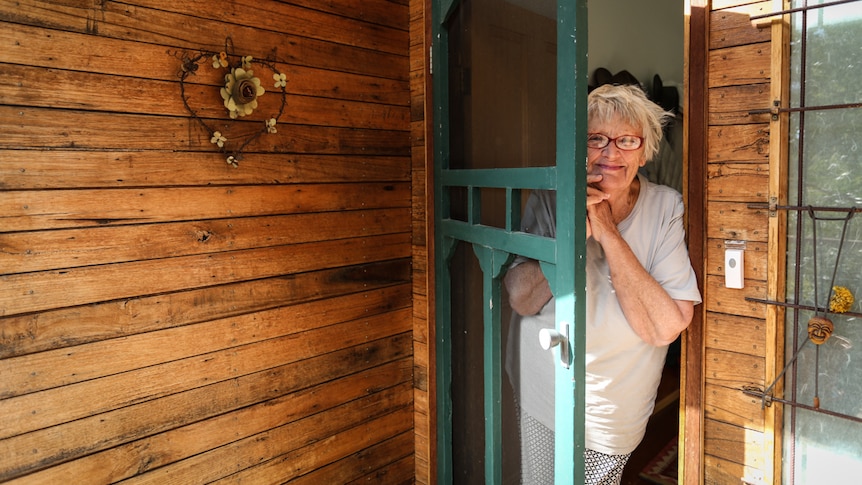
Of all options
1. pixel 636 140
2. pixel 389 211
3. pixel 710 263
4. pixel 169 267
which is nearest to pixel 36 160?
pixel 169 267

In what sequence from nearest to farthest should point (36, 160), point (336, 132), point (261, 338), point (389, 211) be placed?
point (36, 160) → point (261, 338) → point (336, 132) → point (389, 211)

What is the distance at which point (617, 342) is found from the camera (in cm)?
179

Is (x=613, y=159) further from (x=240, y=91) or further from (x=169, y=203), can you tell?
(x=169, y=203)

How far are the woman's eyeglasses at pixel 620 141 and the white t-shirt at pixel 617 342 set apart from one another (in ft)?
0.57

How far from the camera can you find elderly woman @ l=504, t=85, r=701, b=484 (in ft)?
5.50

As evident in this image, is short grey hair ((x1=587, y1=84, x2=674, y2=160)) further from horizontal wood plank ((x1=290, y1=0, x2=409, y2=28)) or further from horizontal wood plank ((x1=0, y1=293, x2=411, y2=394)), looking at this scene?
horizontal wood plank ((x1=0, y1=293, x2=411, y2=394))

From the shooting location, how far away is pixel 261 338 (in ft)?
5.98

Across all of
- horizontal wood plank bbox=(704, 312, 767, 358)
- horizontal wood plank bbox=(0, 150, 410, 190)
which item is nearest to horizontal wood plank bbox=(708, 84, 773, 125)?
horizontal wood plank bbox=(704, 312, 767, 358)

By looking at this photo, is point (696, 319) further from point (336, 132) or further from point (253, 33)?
point (253, 33)

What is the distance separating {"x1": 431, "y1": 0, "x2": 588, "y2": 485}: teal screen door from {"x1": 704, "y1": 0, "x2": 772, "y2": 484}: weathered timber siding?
482mm

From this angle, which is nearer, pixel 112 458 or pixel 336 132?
pixel 112 458

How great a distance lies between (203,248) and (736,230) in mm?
1484

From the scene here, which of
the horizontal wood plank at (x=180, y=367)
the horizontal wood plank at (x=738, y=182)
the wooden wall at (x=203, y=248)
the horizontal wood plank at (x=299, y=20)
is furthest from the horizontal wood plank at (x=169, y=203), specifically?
the horizontal wood plank at (x=738, y=182)

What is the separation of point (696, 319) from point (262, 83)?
144cm
